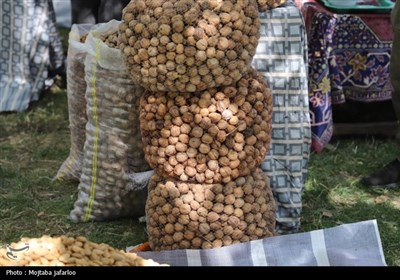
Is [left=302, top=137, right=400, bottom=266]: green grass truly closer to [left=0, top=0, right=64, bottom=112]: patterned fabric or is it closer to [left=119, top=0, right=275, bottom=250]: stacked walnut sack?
[left=119, top=0, right=275, bottom=250]: stacked walnut sack

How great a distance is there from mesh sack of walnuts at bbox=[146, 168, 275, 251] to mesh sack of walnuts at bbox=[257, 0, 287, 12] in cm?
73

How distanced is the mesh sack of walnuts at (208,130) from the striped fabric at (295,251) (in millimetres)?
283

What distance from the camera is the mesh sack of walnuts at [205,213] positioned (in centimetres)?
313

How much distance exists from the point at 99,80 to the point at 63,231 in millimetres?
712

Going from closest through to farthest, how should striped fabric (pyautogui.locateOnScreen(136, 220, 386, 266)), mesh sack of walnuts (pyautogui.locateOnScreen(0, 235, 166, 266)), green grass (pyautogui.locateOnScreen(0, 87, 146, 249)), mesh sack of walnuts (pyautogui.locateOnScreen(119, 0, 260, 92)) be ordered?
1. mesh sack of walnuts (pyautogui.locateOnScreen(0, 235, 166, 266))
2. mesh sack of walnuts (pyautogui.locateOnScreen(119, 0, 260, 92))
3. striped fabric (pyautogui.locateOnScreen(136, 220, 386, 266))
4. green grass (pyautogui.locateOnScreen(0, 87, 146, 249))

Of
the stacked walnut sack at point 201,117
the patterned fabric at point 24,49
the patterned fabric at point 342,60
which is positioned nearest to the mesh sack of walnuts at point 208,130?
the stacked walnut sack at point 201,117

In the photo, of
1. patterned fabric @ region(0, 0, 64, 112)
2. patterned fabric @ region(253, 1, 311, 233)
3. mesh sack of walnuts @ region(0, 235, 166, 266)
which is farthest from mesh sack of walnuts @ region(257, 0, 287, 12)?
patterned fabric @ region(0, 0, 64, 112)

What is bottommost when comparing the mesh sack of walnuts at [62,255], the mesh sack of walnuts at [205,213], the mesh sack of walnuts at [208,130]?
the mesh sack of walnuts at [205,213]

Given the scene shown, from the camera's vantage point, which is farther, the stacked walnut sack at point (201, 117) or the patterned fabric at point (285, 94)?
the patterned fabric at point (285, 94)

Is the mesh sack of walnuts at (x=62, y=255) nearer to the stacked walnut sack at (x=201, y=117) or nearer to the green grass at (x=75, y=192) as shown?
the stacked walnut sack at (x=201, y=117)

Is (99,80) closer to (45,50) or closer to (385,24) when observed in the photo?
(385,24)

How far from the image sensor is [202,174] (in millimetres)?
3115

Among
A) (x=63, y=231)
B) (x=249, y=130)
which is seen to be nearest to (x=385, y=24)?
(x=249, y=130)

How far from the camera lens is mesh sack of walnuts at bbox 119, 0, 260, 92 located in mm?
2939
